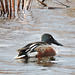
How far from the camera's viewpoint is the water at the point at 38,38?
711cm

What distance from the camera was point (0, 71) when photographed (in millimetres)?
6938

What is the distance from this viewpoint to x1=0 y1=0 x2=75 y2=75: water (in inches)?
280

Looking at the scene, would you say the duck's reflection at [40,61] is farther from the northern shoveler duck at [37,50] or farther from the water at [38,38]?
the northern shoveler duck at [37,50]

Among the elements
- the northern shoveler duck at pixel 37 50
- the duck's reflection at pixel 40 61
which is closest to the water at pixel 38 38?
Answer: the duck's reflection at pixel 40 61

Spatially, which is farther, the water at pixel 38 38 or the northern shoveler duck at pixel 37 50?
the northern shoveler duck at pixel 37 50

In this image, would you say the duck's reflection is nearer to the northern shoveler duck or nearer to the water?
the water

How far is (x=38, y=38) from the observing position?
10.6 meters

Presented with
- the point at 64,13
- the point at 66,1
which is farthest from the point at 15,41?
the point at 66,1

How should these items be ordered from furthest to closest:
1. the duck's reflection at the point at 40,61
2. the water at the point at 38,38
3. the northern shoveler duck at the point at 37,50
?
the northern shoveler duck at the point at 37,50
the duck's reflection at the point at 40,61
the water at the point at 38,38

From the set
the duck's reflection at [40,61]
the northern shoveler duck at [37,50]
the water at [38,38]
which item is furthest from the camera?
the northern shoveler duck at [37,50]

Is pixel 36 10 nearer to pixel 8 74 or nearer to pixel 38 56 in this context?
pixel 38 56

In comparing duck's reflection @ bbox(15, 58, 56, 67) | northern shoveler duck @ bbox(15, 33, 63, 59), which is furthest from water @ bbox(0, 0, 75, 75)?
northern shoveler duck @ bbox(15, 33, 63, 59)

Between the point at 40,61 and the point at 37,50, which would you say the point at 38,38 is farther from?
the point at 40,61

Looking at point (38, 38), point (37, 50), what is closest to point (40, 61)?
point (37, 50)
